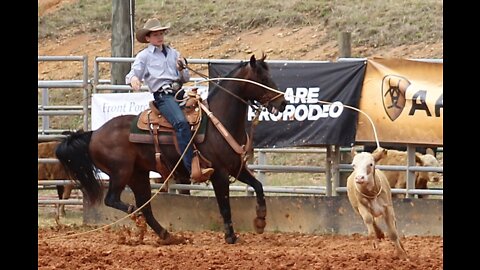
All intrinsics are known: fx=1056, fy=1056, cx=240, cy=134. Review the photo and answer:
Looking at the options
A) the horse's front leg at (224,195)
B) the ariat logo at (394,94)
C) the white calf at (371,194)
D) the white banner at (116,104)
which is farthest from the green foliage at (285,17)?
the white calf at (371,194)

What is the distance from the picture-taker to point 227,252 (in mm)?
9680

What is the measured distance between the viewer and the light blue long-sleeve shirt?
1099 centimetres

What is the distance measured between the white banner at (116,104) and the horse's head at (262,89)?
1663 millimetres

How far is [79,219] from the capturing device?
14.3 metres

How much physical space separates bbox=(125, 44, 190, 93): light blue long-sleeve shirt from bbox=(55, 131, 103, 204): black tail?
106 cm

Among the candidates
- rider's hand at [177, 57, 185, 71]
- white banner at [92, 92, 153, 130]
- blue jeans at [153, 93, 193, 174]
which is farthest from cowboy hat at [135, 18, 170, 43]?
white banner at [92, 92, 153, 130]

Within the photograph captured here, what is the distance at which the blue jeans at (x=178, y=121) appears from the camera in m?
10.9

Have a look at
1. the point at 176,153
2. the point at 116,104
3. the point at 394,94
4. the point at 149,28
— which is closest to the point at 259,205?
the point at 176,153

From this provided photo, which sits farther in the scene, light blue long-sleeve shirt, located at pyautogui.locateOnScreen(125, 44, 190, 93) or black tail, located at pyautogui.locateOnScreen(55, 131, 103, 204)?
black tail, located at pyautogui.locateOnScreen(55, 131, 103, 204)

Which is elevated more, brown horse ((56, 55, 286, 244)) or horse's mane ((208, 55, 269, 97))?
horse's mane ((208, 55, 269, 97))

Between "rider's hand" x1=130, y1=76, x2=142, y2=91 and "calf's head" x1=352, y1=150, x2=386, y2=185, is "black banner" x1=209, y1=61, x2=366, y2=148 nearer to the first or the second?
"rider's hand" x1=130, y1=76, x2=142, y2=91

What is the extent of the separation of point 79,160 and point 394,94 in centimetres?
352

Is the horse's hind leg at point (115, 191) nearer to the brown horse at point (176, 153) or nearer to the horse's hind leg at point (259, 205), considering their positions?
the brown horse at point (176, 153)

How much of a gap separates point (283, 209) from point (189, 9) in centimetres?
1926
